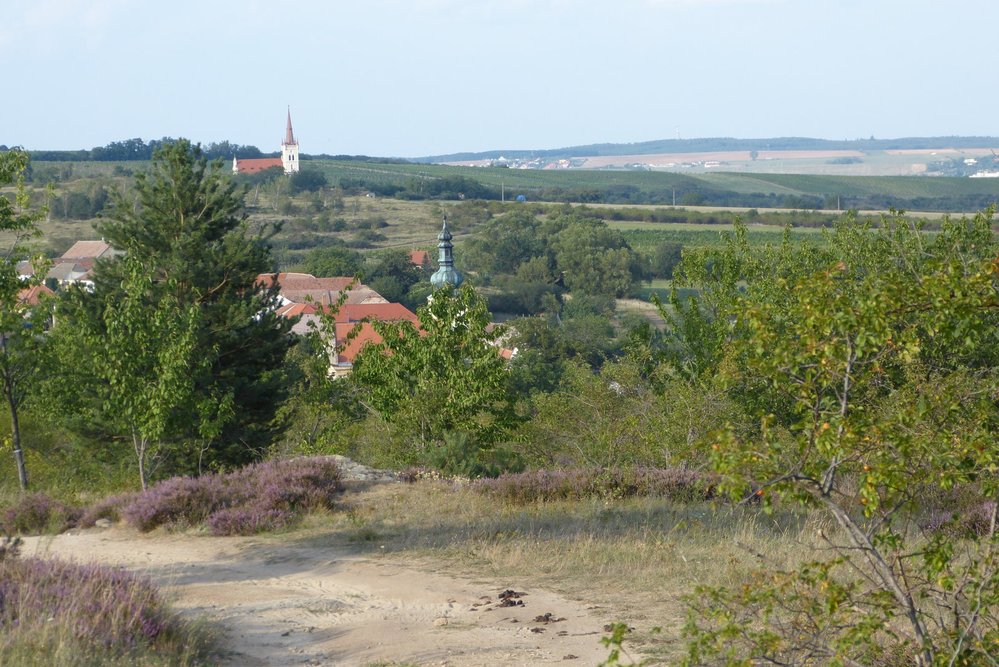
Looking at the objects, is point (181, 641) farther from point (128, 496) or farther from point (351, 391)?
point (351, 391)

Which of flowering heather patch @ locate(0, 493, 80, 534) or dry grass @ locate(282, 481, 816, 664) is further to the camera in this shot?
flowering heather patch @ locate(0, 493, 80, 534)

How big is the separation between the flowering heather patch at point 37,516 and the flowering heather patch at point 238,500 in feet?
2.30

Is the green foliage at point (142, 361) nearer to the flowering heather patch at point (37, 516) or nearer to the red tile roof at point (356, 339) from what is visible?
the flowering heather patch at point (37, 516)

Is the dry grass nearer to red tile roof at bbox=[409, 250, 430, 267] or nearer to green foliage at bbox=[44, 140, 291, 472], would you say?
green foliage at bbox=[44, 140, 291, 472]

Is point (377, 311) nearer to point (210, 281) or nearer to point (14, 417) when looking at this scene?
point (210, 281)

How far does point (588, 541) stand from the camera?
9859mm

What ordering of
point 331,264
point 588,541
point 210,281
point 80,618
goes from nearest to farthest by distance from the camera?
point 80,618 < point 588,541 < point 210,281 < point 331,264

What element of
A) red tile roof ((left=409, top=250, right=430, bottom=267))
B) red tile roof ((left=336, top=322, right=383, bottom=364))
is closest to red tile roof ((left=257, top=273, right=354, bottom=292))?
red tile roof ((left=336, top=322, right=383, bottom=364))

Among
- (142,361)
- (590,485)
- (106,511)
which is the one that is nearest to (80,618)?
(106,511)

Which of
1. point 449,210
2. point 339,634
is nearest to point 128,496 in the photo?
point 339,634

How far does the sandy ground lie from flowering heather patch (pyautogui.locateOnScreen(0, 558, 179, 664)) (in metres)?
0.56

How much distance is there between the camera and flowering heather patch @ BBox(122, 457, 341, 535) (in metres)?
11.2

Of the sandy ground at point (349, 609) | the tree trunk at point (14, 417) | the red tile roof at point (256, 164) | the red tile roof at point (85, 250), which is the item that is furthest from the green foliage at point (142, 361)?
the red tile roof at point (256, 164)

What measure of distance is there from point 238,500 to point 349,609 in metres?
4.00
